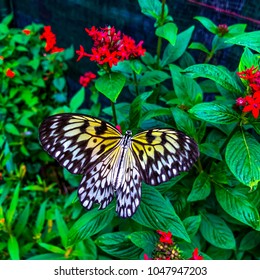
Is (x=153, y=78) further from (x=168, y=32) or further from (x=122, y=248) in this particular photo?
(x=122, y=248)

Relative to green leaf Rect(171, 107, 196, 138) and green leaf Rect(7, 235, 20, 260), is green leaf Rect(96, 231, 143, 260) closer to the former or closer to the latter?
green leaf Rect(171, 107, 196, 138)

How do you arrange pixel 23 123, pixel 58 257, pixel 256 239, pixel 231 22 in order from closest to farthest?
pixel 256 239
pixel 58 257
pixel 231 22
pixel 23 123

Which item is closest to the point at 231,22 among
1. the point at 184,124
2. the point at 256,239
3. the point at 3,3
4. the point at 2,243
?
the point at 184,124

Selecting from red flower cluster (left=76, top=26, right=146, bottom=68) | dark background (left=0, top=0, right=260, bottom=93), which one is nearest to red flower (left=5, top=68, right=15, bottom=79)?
dark background (left=0, top=0, right=260, bottom=93)

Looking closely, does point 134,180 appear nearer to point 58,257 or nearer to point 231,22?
point 58,257

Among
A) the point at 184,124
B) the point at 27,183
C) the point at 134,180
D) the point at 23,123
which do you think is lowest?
the point at 27,183

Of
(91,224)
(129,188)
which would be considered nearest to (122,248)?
(91,224)

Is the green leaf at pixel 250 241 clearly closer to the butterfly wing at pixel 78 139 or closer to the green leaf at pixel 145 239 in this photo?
the green leaf at pixel 145 239
